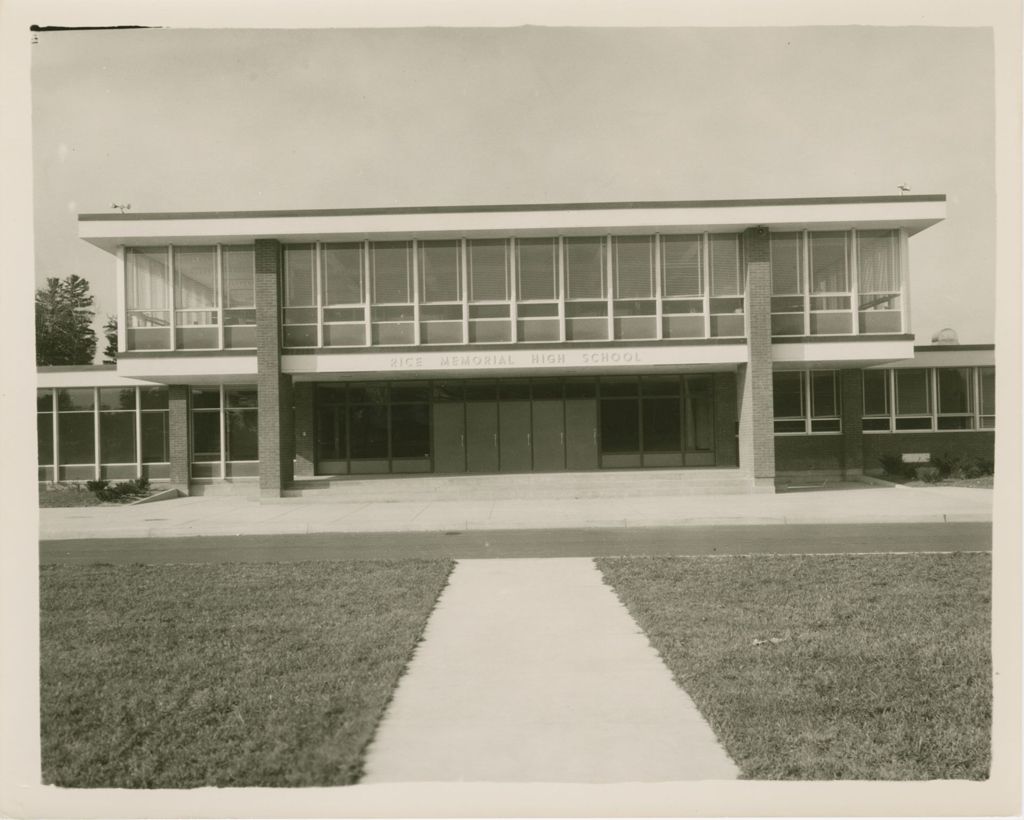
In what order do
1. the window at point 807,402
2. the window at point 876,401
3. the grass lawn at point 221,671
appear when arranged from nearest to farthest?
the grass lawn at point 221,671
the window at point 807,402
the window at point 876,401

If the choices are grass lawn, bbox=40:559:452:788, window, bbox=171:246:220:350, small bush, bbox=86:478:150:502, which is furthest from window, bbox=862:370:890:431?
small bush, bbox=86:478:150:502

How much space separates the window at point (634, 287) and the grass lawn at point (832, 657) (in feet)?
38.2

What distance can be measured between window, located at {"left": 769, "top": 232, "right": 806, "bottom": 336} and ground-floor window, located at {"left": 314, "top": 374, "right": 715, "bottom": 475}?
3.04 metres

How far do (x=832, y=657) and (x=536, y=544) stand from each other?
6.49 meters

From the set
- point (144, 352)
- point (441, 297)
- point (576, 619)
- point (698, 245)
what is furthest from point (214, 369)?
point (576, 619)

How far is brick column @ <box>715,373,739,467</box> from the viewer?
73.3 feet

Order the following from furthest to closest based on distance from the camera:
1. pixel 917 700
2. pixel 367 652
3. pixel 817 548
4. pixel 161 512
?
pixel 161 512, pixel 817 548, pixel 367 652, pixel 917 700

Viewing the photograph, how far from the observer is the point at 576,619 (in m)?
6.85

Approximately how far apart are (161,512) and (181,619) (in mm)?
11964

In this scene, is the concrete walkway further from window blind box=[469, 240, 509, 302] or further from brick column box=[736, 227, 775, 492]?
window blind box=[469, 240, 509, 302]

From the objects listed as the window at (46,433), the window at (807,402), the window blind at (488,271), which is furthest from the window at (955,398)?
the window at (46,433)

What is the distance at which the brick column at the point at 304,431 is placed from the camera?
22.6 meters

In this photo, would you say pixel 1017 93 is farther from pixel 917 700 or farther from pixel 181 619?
pixel 181 619

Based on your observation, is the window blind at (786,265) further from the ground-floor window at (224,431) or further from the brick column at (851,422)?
the ground-floor window at (224,431)
